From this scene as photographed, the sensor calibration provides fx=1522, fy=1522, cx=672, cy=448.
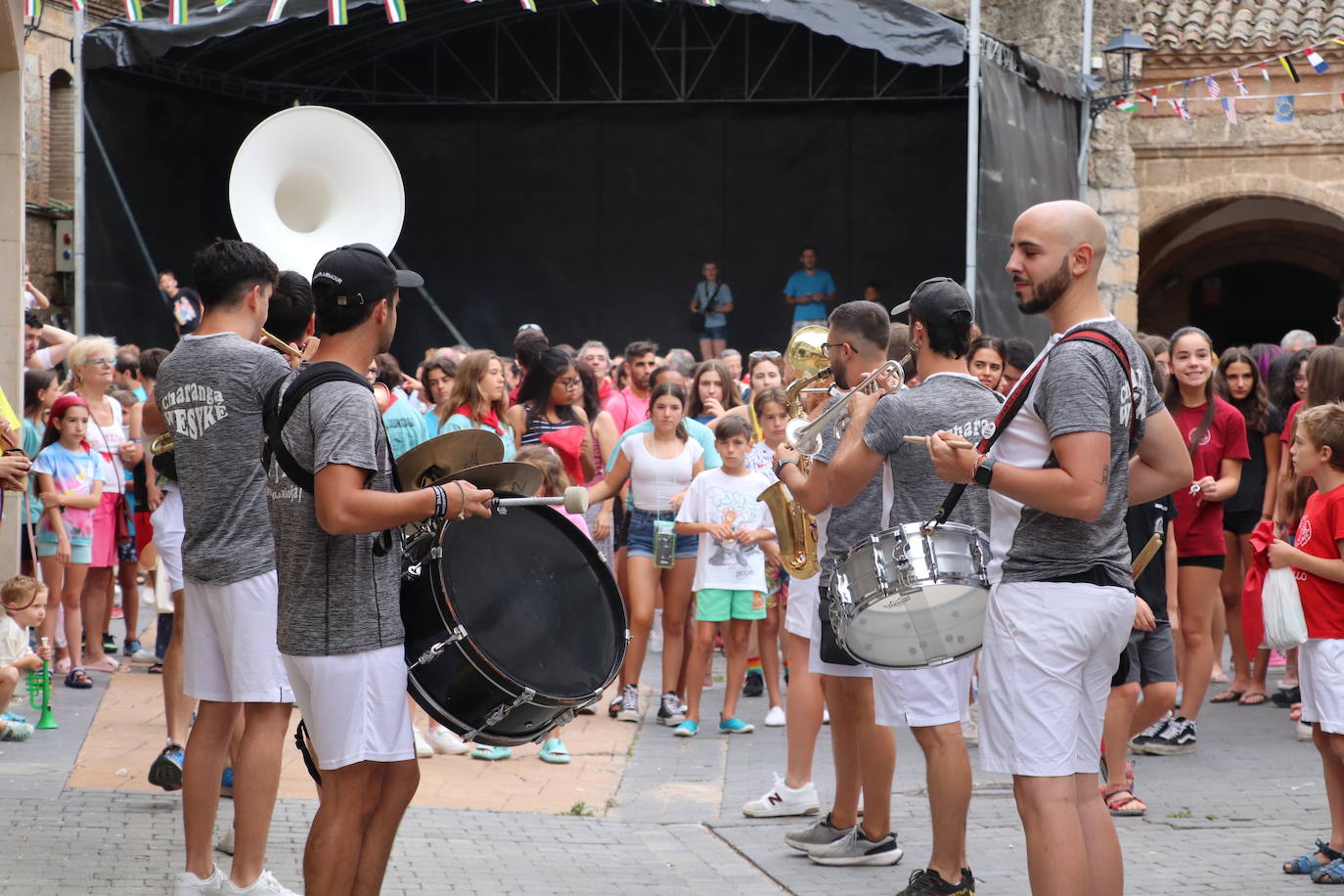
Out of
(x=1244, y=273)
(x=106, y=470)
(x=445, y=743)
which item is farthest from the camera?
(x=1244, y=273)

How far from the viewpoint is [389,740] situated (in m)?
3.68

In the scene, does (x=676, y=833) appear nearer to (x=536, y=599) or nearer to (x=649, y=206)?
(x=536, y=599)

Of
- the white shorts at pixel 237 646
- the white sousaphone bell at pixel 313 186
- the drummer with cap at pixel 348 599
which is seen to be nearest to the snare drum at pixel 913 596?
the drummer with cap at pixel 348 599

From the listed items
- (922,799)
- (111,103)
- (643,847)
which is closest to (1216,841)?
(922,799)

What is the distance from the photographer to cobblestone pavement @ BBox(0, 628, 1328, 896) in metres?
5.03

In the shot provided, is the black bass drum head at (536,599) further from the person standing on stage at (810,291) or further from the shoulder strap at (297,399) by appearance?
the person standing on stage at (810,291)

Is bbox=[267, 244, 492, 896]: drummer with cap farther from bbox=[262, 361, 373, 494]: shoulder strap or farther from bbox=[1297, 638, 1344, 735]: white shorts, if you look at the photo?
bbox=[1297, 638, 1344, 735]: white shorts

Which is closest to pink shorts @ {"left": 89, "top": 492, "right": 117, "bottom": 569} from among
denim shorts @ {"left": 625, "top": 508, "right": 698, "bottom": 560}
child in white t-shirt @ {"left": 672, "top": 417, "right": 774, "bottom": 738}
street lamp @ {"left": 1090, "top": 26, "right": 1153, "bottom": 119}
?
denim shorts @ {"left": 625, "top": 508, "right": 698, "bottom": 560}

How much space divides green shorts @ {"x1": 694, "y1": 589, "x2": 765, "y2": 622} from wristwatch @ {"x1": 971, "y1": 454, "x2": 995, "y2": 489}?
13.7 feet

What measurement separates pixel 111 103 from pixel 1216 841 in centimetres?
1356

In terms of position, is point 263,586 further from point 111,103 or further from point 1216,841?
point 111,103

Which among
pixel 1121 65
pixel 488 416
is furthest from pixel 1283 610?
pixel 1121 65

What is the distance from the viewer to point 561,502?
12.1 ft

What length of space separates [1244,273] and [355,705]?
2346 centimetres
